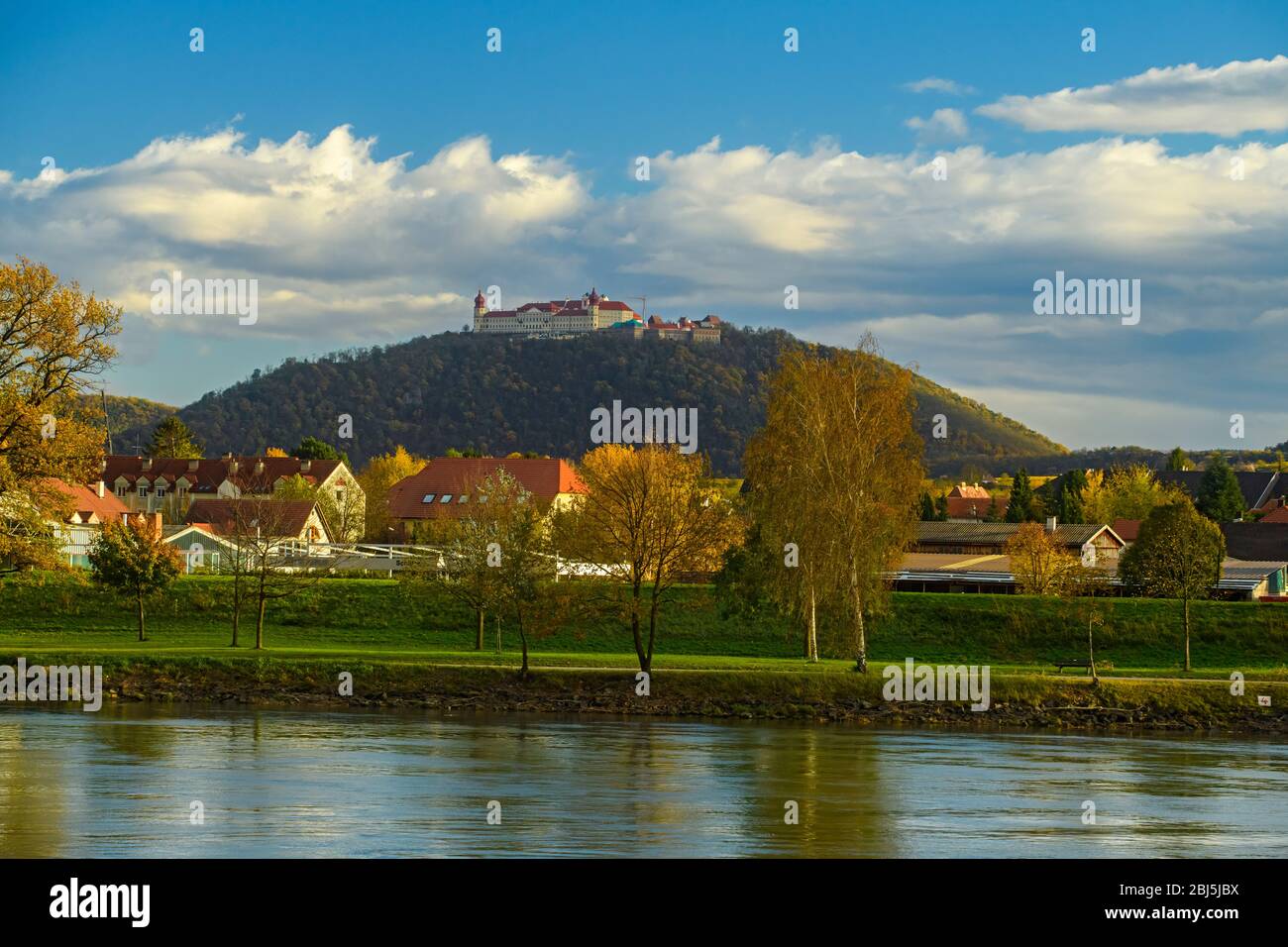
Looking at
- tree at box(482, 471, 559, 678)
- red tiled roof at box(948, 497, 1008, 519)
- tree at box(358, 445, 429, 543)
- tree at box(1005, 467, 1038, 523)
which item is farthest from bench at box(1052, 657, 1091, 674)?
red tiled roof at box(948, 497, 1008, 519)

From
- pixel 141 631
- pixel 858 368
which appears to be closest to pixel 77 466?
pixel 141 631

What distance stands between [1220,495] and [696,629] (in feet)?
289

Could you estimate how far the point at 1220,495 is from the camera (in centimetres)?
13638

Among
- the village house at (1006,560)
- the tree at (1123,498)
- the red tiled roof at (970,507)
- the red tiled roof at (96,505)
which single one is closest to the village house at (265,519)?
the red tiled roof at (96,505)

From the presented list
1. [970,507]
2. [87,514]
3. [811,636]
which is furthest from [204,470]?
[811,636]

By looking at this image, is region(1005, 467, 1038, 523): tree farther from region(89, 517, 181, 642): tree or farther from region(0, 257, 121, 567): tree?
region(0, 257, 121, 567): tree

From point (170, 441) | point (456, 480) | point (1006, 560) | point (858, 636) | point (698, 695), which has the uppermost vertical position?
point (170, 441)

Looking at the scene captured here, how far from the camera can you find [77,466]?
45.8m

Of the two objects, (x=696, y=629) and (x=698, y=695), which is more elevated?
(x=696, y=629)

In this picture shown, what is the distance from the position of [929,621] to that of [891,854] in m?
43.2

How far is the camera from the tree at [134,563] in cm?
Answer: 6025

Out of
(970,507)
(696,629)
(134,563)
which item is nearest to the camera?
(134,563)

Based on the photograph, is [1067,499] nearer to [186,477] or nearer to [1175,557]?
[1175,557]
